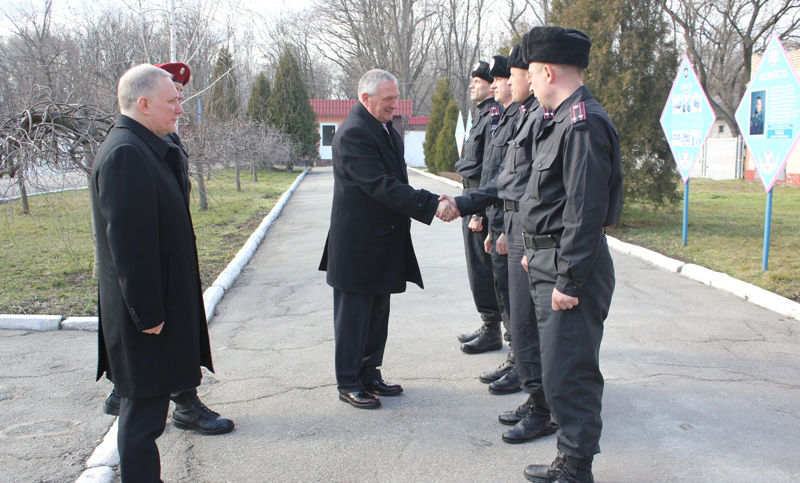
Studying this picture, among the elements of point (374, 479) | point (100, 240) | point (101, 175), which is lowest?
point (374, 479)

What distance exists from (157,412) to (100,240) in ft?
2.58

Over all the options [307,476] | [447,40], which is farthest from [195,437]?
[447,40]

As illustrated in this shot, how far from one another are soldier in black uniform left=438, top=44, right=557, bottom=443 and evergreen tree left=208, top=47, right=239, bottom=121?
1121cm

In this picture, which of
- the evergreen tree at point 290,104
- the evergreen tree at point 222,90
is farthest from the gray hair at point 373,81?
the evergreen tree at point 290,104

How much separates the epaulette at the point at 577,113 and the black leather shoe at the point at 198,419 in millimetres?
2506

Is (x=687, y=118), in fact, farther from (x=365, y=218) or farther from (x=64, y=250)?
(x=64, y=250)

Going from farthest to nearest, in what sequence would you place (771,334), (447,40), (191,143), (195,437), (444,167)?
(447,40) → (444,167) → (191,143) → (771,334) → (195,437)

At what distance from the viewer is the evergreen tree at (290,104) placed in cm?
3356

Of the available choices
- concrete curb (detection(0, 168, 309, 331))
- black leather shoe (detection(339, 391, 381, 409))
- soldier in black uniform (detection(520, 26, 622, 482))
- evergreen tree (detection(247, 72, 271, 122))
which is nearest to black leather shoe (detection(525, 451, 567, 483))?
soldier in black uniform (detection(520, 26, 622, 482))

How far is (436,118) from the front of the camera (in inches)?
1185

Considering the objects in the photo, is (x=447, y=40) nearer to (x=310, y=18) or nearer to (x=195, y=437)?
(x=310, y=18)

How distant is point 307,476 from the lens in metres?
3.20

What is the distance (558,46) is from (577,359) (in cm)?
141

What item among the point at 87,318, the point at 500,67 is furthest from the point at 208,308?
the point at 500,67
